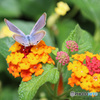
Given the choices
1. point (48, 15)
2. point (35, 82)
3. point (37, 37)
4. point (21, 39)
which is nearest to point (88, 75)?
point (35, 82)

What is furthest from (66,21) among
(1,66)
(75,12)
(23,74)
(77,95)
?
(23,74)

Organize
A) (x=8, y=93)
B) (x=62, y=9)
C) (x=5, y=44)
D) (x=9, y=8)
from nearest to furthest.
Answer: (x=5, y=44), (x=8, y=93), (x=62, y=9), (x=9, y=8)

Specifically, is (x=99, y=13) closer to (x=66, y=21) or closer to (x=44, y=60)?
(x=66, y=21)

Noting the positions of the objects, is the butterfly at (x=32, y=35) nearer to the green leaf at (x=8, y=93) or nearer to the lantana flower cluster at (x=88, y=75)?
the lantana flower cluster at (x=88, y=75)

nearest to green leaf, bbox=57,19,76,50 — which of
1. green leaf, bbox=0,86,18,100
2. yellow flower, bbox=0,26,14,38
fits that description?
yellow flower, bbox=0,26,14,38

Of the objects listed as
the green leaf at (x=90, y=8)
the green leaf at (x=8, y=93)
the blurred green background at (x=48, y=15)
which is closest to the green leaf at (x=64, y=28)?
the blurred green background at (x=48, y=15)

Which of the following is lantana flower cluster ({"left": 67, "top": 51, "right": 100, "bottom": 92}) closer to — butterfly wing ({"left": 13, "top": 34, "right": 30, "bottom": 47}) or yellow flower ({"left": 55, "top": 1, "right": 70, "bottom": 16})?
butterfly wing ({"left": 13, "top": 34, "right": 30, "bottom": 47})

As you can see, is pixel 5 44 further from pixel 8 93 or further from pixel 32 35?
pixel 8 93
